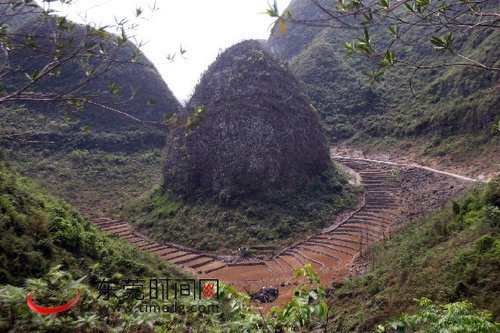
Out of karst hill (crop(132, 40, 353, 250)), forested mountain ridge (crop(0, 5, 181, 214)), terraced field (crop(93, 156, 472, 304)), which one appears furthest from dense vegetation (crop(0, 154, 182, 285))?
forested mountain ridge (crop(0, 5, 181, 214))

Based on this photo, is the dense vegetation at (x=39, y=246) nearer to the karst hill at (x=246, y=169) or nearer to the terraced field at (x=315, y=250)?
the terraced field at (x=315, y=250)

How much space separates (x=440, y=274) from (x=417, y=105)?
27.7 meters

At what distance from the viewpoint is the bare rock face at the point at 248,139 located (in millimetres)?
21281

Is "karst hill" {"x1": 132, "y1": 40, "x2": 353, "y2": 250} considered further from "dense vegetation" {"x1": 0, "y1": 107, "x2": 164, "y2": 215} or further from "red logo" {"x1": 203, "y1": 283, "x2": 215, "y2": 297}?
"red logo" {"x1": 203, "y1": 283, "x2": 215, "y2": 297}

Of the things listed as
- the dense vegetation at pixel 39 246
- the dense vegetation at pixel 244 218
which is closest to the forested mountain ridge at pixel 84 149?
the dense vegetation at pixel 244 218

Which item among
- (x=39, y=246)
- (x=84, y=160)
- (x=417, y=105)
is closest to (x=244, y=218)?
(x=39, y=246)

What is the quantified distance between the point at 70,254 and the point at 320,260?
1086cm

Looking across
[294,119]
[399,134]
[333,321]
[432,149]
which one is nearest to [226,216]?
[294,119]

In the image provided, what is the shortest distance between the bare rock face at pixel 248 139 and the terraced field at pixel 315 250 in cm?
410

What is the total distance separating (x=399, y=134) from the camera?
95.3ft

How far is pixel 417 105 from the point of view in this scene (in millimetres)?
30734

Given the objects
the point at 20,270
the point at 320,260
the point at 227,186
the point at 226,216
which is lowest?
the point at 320,260

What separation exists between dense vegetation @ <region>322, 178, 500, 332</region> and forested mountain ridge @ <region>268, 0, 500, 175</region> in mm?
5724

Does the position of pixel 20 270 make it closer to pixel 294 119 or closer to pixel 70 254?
pixel 70 254
